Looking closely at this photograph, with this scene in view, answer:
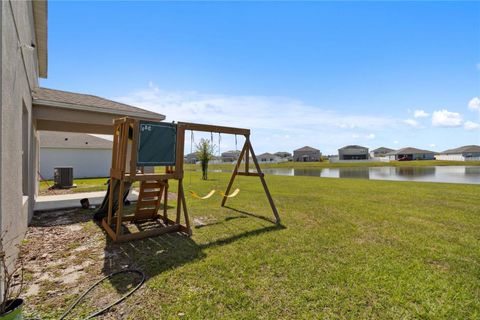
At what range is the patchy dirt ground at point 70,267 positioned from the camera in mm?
2613

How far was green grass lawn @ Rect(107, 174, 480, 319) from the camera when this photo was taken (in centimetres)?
255

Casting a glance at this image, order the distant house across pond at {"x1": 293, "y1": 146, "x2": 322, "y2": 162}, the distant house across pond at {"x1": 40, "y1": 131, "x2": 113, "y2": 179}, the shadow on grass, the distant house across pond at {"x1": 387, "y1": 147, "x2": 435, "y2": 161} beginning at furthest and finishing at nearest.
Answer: the distant house across pond at {"x1": 293, "y1": 146, "x2": 322, "y2": 162} < the distant house across pond at {"x1": 387, "y1": 147, "x2": 435, "y2": 161} < the distant house across pond at {"x1": 40, "y1": 131, "x2": 113, "y2": 179} < the shadow on grass

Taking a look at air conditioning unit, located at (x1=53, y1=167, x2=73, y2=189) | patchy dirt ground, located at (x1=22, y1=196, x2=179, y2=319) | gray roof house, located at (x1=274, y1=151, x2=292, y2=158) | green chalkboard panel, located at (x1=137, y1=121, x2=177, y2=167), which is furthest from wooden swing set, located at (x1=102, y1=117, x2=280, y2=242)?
gray roof house, located at (x1=274, y1=151, x2=292, y2=158)

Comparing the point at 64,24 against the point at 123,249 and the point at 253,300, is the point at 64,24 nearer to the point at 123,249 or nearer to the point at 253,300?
the point at 123,249

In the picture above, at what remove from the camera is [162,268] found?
3457 millimetres

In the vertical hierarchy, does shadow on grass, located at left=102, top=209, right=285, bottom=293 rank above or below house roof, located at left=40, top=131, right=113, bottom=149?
below

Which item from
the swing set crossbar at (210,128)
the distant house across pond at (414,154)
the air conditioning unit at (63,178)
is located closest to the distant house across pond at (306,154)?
the distant house across pond at (414,154)

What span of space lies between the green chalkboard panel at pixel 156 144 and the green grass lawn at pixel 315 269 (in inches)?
61.8

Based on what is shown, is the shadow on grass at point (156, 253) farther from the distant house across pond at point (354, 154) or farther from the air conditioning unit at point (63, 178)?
the distant house across pond at point (354, 154)

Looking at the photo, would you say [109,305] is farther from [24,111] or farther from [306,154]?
[306,154]

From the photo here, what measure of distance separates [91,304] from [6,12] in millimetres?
3447

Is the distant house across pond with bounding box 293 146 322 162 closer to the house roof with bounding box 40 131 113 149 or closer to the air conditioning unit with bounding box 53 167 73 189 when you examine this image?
the house roof with bounding box 40 131 113 149

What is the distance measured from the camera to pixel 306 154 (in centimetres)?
8006

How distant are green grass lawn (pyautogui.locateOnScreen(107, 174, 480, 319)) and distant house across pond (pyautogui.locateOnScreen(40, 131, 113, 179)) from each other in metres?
17.7
